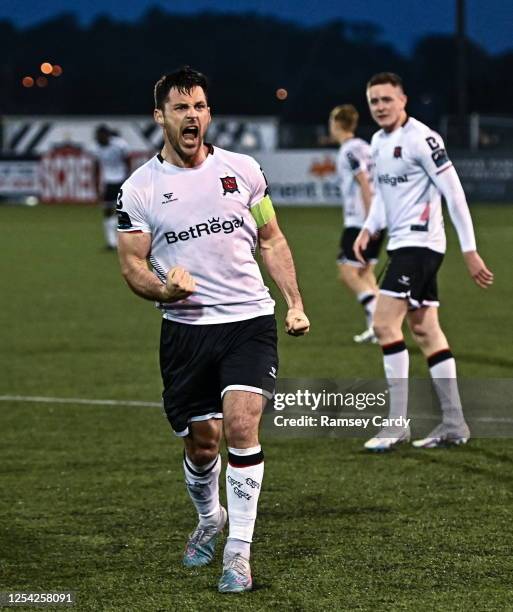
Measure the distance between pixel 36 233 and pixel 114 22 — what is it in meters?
100

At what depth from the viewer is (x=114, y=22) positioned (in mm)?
127625

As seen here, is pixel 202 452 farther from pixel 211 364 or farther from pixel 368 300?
pixel 368 300

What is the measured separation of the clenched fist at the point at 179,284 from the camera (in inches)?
208

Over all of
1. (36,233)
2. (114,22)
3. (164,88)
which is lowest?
(36,233)

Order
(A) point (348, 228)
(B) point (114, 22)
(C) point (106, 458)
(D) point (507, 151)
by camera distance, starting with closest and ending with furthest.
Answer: (C) point (106, 458) < (A) point (348, 228) < (D) point (507, 151) < (B) point (114, 22)

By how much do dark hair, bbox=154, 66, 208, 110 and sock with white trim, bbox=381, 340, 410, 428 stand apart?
3.53 meters

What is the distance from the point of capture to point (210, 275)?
5805 millimetres

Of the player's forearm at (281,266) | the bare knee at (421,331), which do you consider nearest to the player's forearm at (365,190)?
the bare knee at (421,331)

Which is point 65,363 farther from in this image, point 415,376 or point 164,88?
point 164,88

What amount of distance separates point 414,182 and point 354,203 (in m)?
5.11

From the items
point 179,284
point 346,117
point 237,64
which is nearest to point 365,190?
point 346,117

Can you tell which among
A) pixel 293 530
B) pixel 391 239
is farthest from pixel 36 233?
pixel 293 530

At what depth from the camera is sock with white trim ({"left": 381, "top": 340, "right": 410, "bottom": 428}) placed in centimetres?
888

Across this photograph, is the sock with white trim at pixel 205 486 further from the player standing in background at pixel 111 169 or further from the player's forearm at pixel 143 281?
the player standing in background at pixel 111 169
